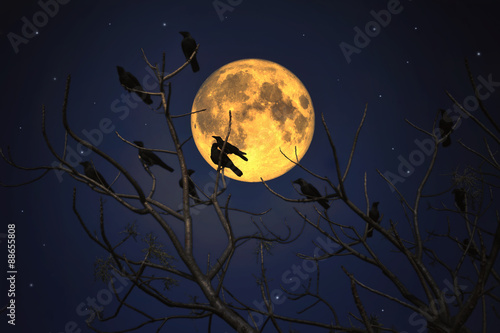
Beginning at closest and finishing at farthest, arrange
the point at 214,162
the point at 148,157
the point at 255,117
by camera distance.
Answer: the point at 148,157 < the point at 214,162 < the point at 255,117

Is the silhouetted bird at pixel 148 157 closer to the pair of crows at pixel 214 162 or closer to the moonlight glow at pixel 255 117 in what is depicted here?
the pair of crows at pixel 214 162

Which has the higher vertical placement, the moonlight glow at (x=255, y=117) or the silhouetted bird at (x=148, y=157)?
the moonlight glow at (x=255, y=117)

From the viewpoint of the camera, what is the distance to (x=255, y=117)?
5820mm

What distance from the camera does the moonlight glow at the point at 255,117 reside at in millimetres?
5797

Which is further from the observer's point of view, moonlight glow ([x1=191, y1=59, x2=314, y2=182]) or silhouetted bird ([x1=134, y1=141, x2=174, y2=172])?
moonlight glow ([x1=191, y1=59, x2=314, y2=182])

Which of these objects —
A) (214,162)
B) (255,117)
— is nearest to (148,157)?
(214,162)

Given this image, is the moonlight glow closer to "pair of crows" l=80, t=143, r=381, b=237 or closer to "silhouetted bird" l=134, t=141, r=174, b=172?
"pair of crows" l=80, t=143, r=381, b=237

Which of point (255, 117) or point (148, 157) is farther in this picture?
point (255, 117)

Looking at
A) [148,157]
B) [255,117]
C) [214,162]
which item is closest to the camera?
[148,157]

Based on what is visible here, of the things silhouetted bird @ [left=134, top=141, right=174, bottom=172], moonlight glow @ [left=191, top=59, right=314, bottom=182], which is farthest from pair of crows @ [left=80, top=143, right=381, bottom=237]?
moonlight glow @ [left=191, top=59, right=314, bottom=182]

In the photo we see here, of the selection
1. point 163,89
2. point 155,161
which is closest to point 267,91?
point 155,161

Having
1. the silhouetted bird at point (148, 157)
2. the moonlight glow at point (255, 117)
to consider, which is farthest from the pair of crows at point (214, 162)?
the moonlight glow at point (255, 117)

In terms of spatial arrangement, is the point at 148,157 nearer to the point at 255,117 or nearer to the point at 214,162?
the point at 214,162

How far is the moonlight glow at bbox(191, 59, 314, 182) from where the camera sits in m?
5.80
